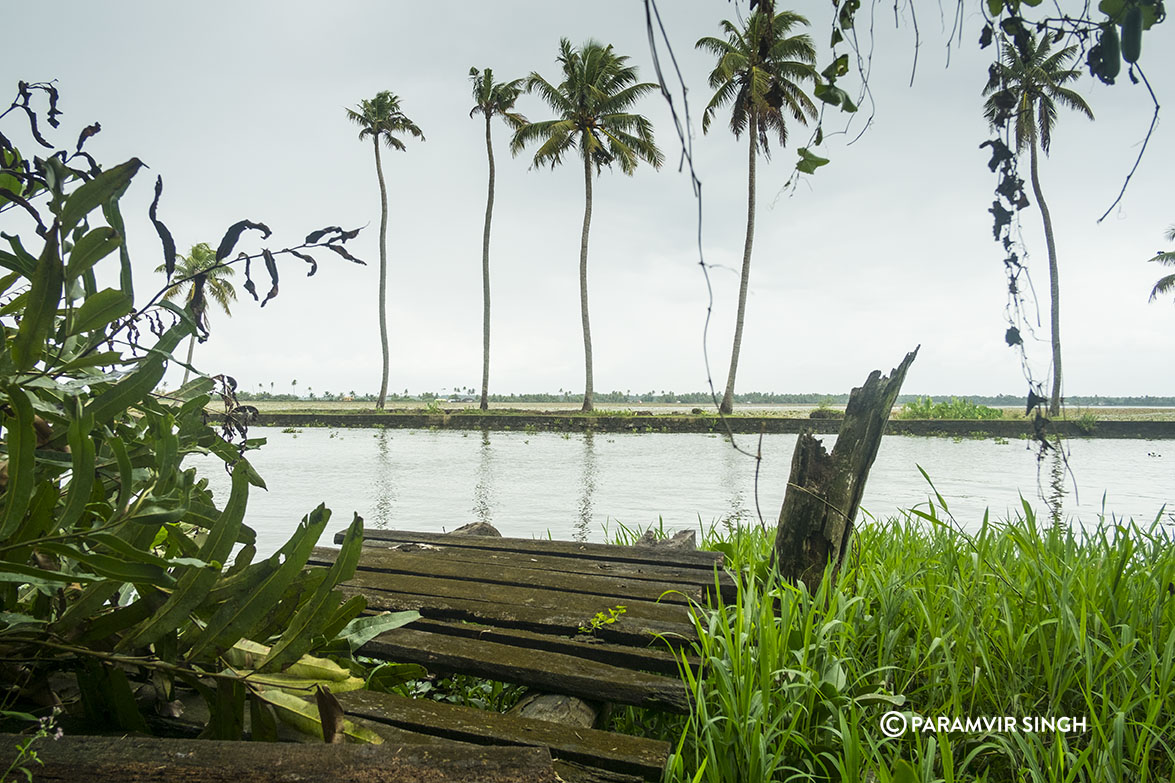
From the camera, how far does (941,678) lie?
2186 millimetres

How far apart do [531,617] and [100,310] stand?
1484 millimetres

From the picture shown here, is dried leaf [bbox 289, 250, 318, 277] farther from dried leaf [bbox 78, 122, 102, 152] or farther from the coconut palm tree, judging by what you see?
the coconut palm tree

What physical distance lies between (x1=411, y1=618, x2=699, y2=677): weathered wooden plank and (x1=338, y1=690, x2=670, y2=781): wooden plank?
0.40m

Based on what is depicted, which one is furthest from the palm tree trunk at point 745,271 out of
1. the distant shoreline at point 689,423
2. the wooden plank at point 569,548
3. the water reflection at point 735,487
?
the wooden plank at point 569,548

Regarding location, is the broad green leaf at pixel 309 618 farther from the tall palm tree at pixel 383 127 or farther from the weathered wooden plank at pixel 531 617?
the tall palm tree at pixel 383 127

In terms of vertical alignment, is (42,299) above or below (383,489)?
above

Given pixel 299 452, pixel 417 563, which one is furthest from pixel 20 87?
pixel 299 452

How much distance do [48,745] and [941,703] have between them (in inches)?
84.6

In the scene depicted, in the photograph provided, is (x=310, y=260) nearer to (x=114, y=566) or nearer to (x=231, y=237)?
(x=231, y=237)

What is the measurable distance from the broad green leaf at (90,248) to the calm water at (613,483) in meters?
2.97

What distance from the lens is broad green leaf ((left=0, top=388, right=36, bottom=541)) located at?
90cm

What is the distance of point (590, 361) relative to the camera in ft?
71.5

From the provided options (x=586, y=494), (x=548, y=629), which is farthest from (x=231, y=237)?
(x=586, y=494)

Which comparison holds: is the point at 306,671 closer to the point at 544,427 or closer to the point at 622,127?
the point at 544,427
